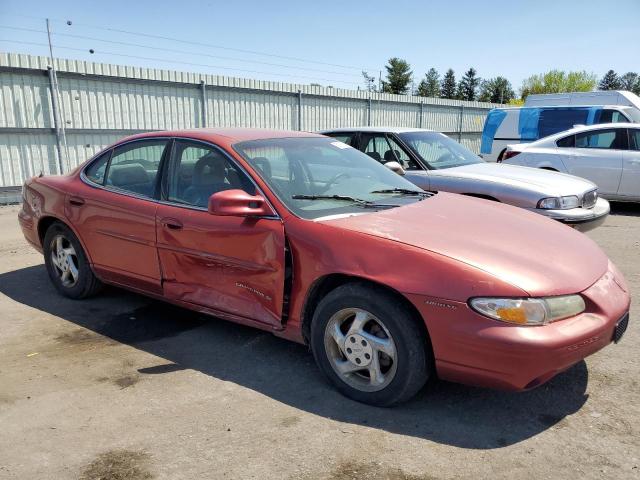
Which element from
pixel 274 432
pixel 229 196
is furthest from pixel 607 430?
pixel 229 196

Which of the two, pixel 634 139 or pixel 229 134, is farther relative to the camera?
pixel 634 139

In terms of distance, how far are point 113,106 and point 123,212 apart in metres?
8.54

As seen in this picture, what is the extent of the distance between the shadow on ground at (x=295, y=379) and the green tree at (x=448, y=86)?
8948cm

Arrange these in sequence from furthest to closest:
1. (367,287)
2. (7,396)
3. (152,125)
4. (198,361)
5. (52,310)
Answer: (152,125) < (52,310) < (198,361) < (7,396) < (367,287)

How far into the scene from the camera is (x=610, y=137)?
9594 millimetres

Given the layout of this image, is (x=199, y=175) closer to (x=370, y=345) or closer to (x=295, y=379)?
(x=295, y=379)

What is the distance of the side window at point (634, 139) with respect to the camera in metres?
9.34

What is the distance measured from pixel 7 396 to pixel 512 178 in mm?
5478

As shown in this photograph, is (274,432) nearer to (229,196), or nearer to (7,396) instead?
(229,196)

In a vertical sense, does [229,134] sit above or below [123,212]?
above

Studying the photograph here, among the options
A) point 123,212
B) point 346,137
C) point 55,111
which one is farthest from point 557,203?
point 55,111

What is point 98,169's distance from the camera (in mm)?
4648

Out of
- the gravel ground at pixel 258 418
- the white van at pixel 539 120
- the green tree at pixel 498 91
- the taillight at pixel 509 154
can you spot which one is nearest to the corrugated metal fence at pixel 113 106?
the white van at pixel 539 120

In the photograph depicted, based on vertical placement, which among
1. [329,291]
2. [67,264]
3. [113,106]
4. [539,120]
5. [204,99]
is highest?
[204,99]
